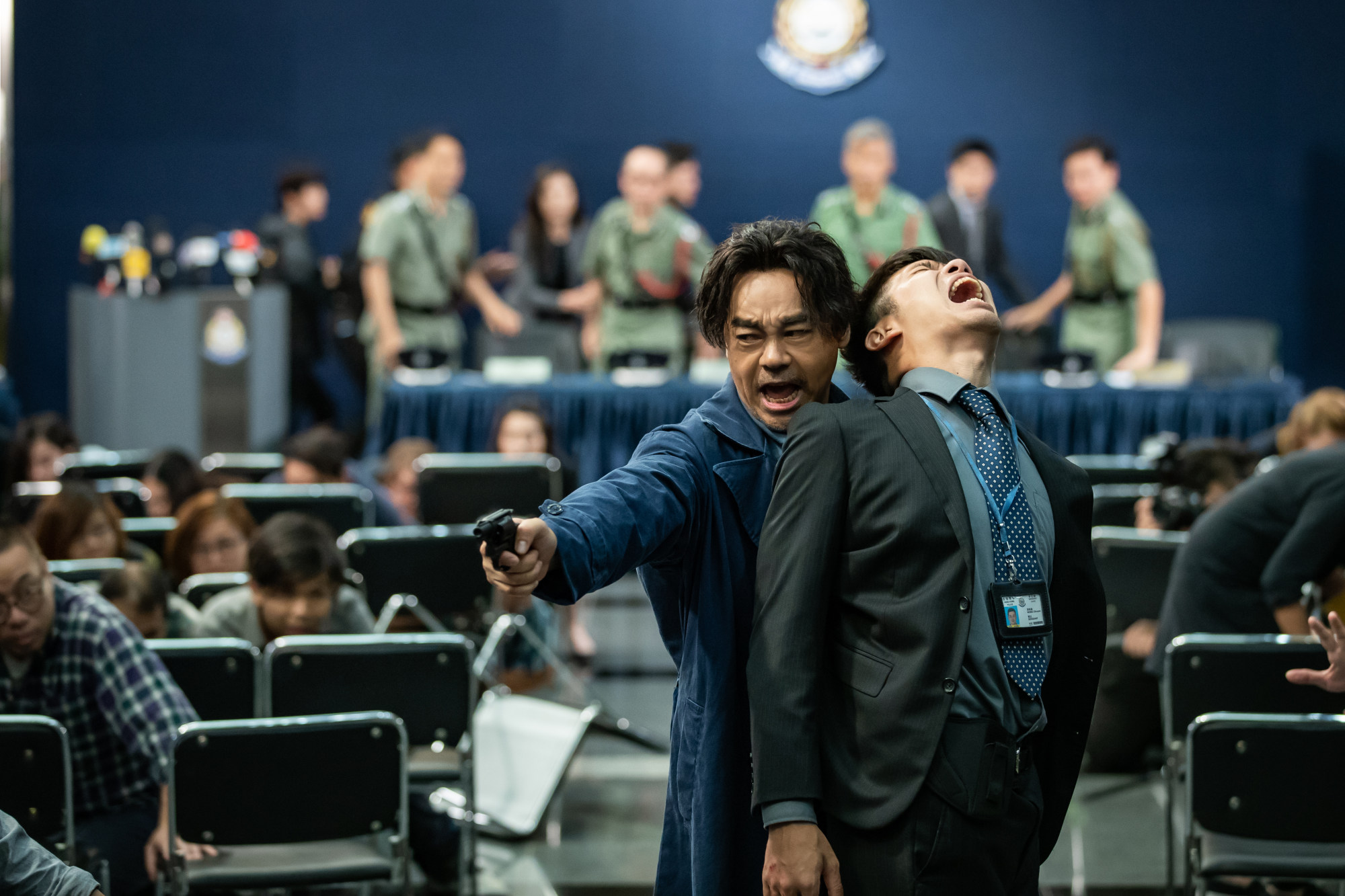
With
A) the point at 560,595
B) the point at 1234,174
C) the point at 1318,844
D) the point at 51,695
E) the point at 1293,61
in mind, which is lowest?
the point at 1318,844

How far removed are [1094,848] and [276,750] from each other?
235 cm

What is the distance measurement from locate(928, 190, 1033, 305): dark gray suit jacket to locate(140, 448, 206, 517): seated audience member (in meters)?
5.71

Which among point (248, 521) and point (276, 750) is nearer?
point (276, 750)

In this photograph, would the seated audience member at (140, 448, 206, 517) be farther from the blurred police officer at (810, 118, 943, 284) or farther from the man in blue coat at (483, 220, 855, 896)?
the blurred police officer at (810, 118, 943, 284)

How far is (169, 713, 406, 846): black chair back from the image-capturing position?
9.84ft

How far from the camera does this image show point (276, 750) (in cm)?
302

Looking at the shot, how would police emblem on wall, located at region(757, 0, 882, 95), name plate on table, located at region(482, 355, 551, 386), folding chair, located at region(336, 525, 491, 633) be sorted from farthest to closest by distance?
1. police emblem on wall, located at region(757, 0, 882, 95)
2. name plate on table, located at region(482, 355, 551, 386)
3. folding chair, located at region(336, 525, 491, 633)

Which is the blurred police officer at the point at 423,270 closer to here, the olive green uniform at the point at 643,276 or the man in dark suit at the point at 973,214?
the olive green uniform at the point at 643,276

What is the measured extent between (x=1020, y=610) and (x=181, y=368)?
7868mm

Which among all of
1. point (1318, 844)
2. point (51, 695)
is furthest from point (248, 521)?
point (1318, 844)

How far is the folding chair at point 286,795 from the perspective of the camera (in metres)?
3.00

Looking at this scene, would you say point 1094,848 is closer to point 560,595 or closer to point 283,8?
point 560,595

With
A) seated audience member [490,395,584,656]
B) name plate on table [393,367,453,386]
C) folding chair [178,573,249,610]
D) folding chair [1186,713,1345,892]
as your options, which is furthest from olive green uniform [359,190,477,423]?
folding chair [1186,713,1345,892]

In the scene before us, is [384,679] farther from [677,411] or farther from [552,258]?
[552,258]
